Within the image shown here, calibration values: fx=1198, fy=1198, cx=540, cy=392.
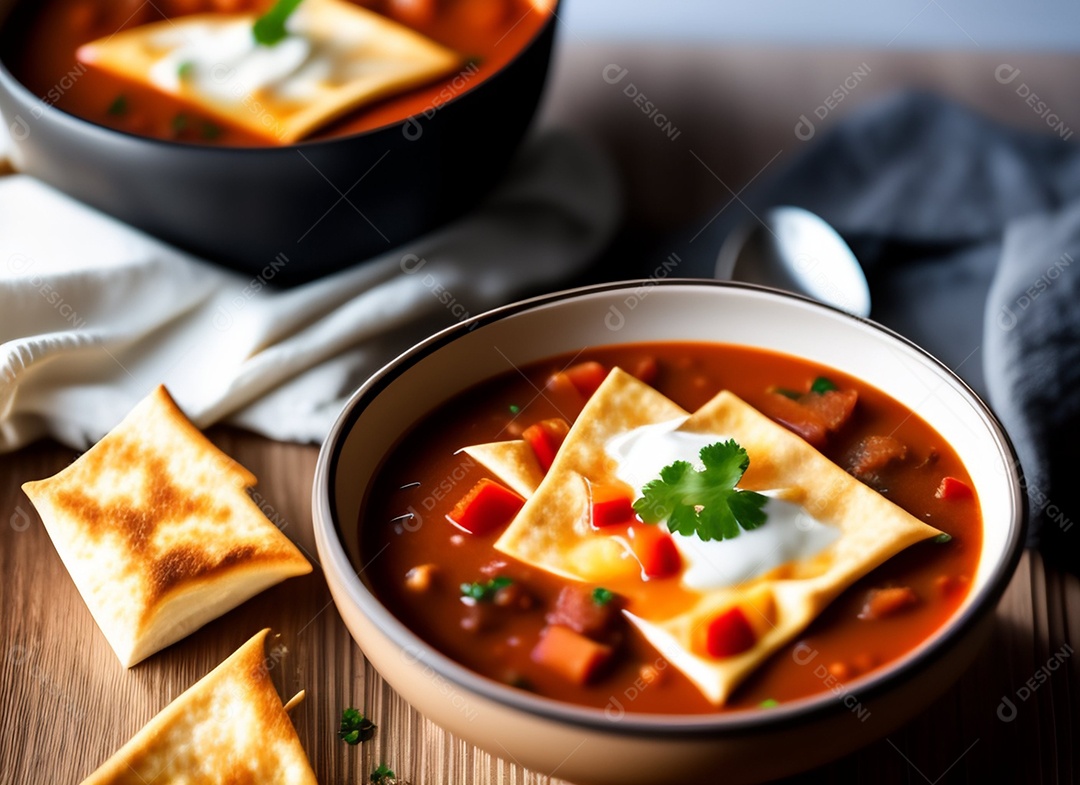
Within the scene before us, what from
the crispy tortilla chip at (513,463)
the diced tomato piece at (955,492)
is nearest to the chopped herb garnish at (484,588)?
the crispy tortilla chip at (513,463)

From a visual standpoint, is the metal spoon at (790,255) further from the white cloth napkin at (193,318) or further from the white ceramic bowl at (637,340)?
the white ceramic bowl at (637,340)

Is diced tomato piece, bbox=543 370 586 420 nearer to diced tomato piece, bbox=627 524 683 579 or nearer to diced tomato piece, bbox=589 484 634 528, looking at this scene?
diced tomato piece, bbox=589 484 634 528

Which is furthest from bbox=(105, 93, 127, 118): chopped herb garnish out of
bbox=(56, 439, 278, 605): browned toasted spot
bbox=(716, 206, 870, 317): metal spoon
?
bbox=(716, 206, 870, 317): metal spoon

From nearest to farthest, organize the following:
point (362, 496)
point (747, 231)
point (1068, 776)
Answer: point (1068, 776) → point (362, 496) → point (747, 231)

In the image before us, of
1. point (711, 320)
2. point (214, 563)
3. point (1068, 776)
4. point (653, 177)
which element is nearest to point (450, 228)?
point (653, 177)

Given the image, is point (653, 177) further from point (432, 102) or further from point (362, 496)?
point (362, 496)
